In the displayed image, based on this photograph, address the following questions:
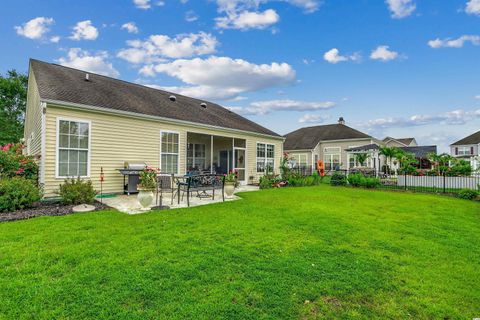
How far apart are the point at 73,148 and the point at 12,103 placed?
29.4 metres

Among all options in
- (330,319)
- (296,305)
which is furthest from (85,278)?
(330,319)

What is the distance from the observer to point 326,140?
29.5 m

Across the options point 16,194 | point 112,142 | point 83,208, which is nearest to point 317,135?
point 112,142

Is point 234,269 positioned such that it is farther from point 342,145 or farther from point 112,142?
point 342,145

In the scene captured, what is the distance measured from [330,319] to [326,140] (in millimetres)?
29021

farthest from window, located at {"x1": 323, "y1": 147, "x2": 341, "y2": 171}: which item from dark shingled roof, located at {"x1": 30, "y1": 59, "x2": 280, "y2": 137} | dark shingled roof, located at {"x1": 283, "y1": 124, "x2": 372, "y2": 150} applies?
dark shingled roof, located at {"x1": 30, "y1": 59, "x2": 280, "y2": 137}

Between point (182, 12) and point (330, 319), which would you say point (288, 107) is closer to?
point (182, 12)

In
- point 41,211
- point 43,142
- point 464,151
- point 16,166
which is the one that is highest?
point 464,151

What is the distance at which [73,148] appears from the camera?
8.59 metres

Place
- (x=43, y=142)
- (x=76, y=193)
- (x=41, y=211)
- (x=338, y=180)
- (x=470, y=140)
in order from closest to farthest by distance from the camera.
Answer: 1. (x=41, y=211)
2. (x=76, y=193)
3. (x=43, y=142)
4. (x=338, y=180)
5. (x=470, y=140)

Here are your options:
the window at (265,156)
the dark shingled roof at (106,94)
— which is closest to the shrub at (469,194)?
the window at (265,156)

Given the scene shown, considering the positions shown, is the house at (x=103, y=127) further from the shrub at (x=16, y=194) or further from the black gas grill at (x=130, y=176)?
the shrub at (x=16, y=194)

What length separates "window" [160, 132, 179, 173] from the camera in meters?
11.3

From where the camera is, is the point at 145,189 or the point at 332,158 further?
the point at 332,158
